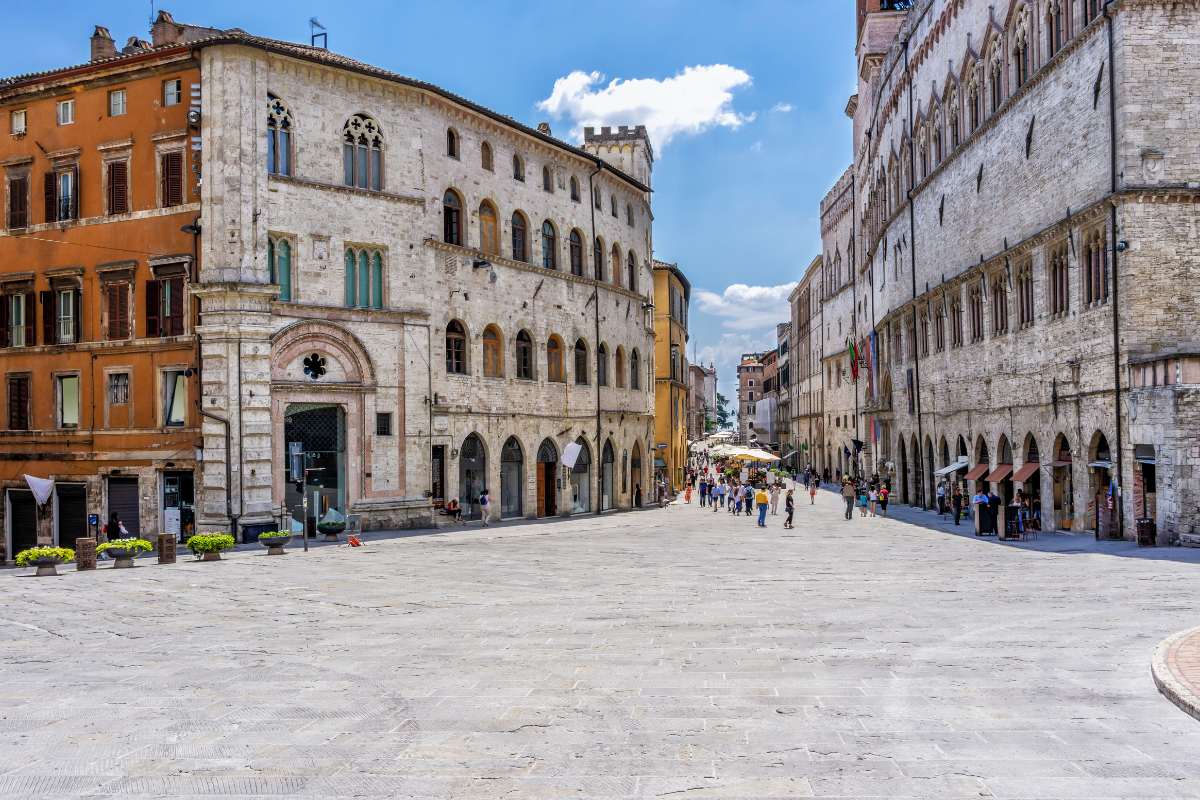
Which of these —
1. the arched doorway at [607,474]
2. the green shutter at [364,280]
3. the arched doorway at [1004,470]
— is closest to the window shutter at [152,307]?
the green shutter at [364,280]

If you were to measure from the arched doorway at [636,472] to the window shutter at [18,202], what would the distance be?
2820 centimetres

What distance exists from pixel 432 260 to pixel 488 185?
193 inches

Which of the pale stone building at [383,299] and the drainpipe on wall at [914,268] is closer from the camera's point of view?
the pale stone building at [383,299]

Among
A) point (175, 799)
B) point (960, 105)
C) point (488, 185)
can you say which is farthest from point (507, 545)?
point (960, 105)

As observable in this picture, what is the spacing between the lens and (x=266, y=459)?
108 ft

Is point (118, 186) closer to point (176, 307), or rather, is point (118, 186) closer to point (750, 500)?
point (176, 307)

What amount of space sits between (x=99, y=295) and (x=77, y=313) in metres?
1.31

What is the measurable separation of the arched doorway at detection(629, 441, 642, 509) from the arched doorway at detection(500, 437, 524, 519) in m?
10.5

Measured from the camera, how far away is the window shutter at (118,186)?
35000 mm

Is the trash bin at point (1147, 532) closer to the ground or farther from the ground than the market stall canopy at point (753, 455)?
closer to the ground

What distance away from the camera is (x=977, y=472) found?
3884cm

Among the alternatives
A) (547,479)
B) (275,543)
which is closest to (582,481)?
(547,479)

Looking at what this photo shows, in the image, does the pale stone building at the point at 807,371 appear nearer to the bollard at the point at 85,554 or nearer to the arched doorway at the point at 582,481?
the arched doorway at the point at 582,481

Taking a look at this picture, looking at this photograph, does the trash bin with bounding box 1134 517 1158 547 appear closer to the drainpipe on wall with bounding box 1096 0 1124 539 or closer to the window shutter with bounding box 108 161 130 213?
the drainpipe on wall with bounding box 1096 0 1124 539
